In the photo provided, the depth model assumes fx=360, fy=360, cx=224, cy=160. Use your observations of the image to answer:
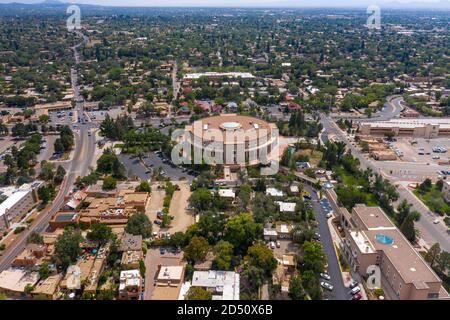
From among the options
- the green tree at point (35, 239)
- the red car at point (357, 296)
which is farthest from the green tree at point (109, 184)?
the red car at point (357, 296)

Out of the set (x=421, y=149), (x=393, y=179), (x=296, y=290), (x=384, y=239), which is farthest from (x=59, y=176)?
(x=421, y=149)

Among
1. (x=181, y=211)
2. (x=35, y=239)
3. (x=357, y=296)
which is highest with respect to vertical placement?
(x=35, y=239)

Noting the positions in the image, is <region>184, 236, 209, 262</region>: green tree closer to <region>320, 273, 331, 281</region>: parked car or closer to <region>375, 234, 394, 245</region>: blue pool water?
<region>320, 273, 331, 281</region>: parked car

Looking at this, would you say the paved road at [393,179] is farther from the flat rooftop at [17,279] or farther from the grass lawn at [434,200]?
the flat rooftop at [17,279]

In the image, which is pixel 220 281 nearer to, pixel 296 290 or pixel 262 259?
pixel 262 259

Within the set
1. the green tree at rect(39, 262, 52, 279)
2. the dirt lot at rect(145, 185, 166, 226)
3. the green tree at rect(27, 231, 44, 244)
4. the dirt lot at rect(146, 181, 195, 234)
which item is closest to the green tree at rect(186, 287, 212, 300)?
the dirt lot at rect(146, 181, 195, 234)
